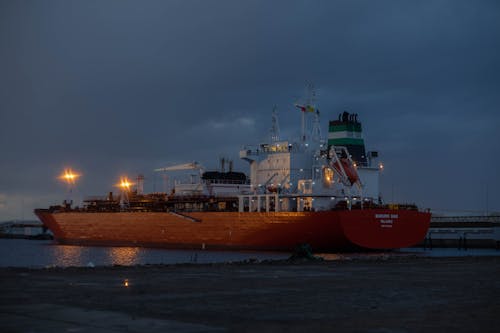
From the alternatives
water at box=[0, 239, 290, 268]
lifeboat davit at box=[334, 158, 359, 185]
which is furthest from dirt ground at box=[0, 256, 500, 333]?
lifeboat davit at box=[334, 158, 359, 185]

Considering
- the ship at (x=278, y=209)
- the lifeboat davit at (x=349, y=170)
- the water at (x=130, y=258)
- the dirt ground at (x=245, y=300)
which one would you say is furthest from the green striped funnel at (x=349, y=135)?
the dirt ground at (x=245, y=300)

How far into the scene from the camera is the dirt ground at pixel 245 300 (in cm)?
921

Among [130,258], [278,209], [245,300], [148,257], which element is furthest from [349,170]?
[245,300]

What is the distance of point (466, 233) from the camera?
204 ft

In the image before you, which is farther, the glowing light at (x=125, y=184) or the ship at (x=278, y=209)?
the glowing light at (x=125, y=184)

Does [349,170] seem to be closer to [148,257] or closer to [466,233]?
[148,257]

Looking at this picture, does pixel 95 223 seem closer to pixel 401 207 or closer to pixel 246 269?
pixel 401 207

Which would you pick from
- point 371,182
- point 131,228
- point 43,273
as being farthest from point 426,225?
point 43,273

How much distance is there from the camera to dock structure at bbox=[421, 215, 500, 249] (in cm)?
5926

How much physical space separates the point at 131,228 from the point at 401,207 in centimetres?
2105

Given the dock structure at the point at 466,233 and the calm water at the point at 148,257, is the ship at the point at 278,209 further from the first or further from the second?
the dock structure at the point at 466,233

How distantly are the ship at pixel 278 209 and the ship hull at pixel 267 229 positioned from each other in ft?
0.19

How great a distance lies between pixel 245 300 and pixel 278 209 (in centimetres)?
3336

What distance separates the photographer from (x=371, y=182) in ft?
161
